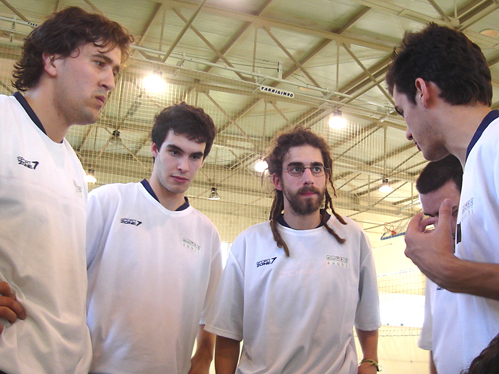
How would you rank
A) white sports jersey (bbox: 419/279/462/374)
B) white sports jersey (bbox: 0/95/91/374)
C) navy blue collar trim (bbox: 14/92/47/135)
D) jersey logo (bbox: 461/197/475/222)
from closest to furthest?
jersey logo (bbox: 461/197/475/222) → white sports jersey (bbox: 0/95/91/374) → navy blue collar trim (bbox: 14/92/47/135) → white sports jersey (bbox: 419/279/462/374)

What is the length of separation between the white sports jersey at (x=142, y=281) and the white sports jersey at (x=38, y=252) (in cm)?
28

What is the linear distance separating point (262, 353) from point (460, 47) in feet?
5.46

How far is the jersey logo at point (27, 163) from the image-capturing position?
1607 millimetres

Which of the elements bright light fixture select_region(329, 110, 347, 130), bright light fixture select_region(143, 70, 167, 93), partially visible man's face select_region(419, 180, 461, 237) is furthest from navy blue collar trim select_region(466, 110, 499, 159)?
bright light fixture select_region(329, 110, 347, 130)

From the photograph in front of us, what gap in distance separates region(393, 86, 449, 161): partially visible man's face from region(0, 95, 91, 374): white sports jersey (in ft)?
4.79

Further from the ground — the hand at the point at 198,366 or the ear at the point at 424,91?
the ear at the point at 424,91

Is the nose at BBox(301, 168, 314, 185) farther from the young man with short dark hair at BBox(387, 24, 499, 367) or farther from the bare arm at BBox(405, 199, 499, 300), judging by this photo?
the bare arm at BBox(405, 199, 499, 300)

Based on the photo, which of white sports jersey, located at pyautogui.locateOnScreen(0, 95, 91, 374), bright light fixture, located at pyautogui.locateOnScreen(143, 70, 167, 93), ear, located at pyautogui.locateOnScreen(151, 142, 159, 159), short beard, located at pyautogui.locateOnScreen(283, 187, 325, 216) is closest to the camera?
white sports jersey, located at pyautogui.locateOnScreen(0, 95, 91, 374)

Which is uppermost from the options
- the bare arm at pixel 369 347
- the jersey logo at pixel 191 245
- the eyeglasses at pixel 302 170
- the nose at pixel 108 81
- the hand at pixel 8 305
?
the nose at pixel 108 81

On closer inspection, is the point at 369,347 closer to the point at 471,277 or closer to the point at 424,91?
the point at 471,277

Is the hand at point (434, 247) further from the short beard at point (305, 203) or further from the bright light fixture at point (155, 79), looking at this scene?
the bright light fixture at point (155, 79)

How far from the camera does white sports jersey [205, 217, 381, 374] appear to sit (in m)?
2.15

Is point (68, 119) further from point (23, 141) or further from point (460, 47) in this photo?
point (460, 47)

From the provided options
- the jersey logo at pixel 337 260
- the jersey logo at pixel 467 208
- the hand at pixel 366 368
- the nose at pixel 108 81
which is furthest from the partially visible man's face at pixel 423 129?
the nose at pixel 108 81
